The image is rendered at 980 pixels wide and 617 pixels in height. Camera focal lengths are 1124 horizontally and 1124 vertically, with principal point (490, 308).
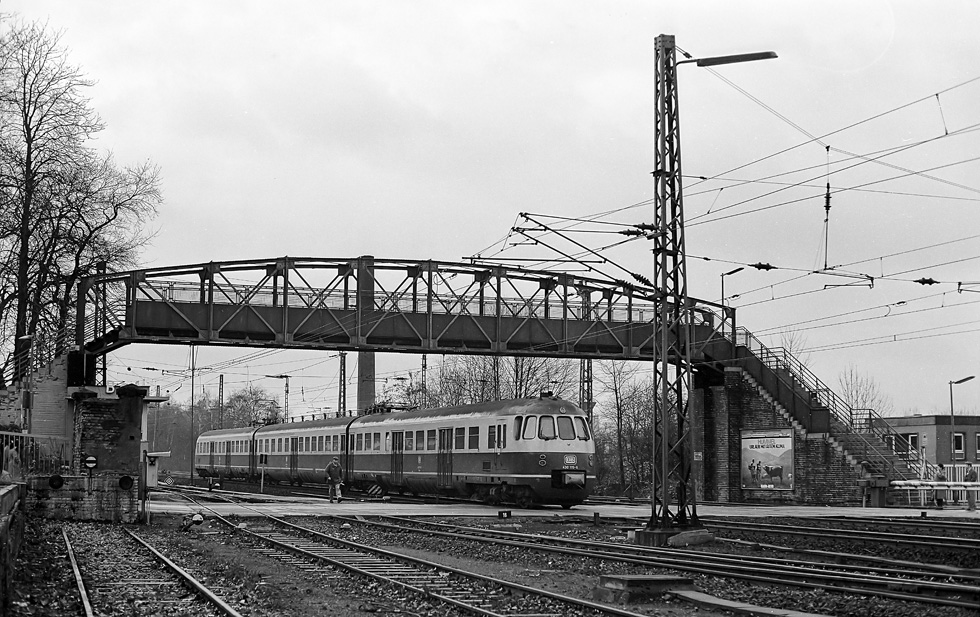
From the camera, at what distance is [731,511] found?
32375 millimetres

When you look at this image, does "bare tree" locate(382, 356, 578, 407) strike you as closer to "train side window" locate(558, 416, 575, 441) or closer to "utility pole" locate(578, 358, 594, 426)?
"utility pole" locate(578, 358, 594, 426)

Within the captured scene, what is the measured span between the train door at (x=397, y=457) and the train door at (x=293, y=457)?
11.4 metres

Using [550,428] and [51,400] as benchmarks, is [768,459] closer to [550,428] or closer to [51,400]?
[550,428]

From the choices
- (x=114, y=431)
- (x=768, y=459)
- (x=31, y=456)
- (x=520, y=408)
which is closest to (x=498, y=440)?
(x=520, y=408)

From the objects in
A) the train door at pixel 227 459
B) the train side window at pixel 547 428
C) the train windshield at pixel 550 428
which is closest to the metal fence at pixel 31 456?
the train windshield at pixel 550 428

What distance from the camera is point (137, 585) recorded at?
14.8 meters

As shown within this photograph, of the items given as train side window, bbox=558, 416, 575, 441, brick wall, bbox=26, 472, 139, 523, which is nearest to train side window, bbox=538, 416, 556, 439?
train side window, bbox=558, 416, 575, 441

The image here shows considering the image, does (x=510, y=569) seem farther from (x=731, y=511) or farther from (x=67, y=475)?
(x=731, y=511)

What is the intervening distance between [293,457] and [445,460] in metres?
16.0

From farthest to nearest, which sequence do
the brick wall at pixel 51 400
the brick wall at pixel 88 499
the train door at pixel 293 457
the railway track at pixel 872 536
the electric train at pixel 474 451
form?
1. the train door at pixel 293 457
2. the brick wall at pixel 51 400
3. the electric train at pixel 474 451
4. the brick wall at pixel 88 499
5. the railway track at pixel 872 536

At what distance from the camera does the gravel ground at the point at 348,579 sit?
12.4 m

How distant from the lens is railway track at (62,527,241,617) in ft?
41.5

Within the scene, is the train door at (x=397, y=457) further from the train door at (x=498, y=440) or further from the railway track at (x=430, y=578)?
the railway track at (x=430, y=578)

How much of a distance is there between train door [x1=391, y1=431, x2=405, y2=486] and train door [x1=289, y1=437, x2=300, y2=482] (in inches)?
447
